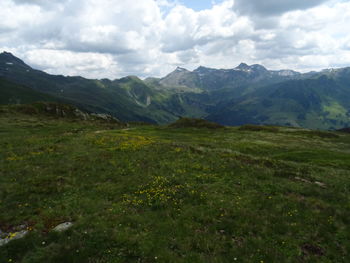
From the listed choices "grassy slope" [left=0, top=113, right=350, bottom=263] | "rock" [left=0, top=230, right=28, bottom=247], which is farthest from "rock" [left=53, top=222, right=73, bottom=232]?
"rock" [left=0, top=230, right=28, bottom=247]

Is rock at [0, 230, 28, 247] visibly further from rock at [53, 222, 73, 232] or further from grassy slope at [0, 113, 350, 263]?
rock at [53, 222, 73, 232]

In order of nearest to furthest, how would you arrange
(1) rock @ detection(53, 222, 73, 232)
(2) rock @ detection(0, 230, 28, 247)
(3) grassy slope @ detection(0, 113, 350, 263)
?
(3) grassy slope @ detection(0, 113, 350, 263)
(2) rock @ detection(0, 230, 28, 247)
(1) rock @ detection(53, 222, 73, 232)

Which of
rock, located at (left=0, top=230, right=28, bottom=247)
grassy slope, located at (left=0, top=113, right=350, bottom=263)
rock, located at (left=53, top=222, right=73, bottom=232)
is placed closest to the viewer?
grassy slope, located at (left=0, top=113, right=350, bottom=263)

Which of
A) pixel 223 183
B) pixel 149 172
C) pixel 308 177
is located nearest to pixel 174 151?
pixel 149 172

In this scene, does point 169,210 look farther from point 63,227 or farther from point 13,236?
point 13,236

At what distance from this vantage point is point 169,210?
17.2 metres

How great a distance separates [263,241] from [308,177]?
17.1 metres

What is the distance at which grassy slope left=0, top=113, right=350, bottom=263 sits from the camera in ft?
42.0

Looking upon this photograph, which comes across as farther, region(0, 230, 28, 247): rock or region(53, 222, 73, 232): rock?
region(53, 222, 73, 232): rock

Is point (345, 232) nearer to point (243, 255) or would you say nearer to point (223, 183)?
point (243, 255)

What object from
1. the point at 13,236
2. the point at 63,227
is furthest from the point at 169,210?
the point at 13,236

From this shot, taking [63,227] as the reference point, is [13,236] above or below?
above

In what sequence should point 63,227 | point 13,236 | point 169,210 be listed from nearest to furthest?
point 13,236 < point 63,227 < point 169,210

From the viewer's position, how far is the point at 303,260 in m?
12.5
